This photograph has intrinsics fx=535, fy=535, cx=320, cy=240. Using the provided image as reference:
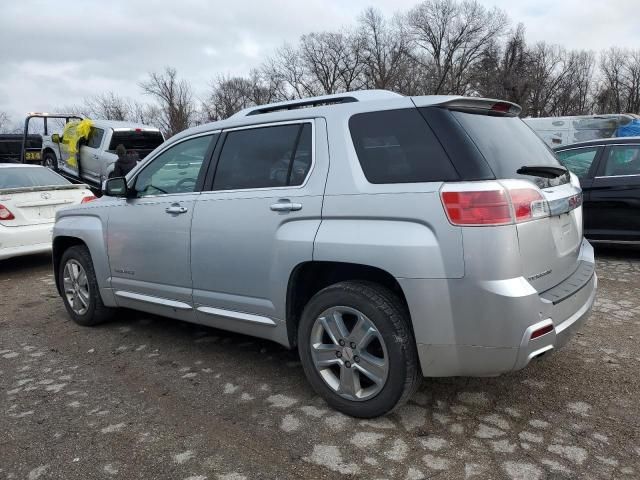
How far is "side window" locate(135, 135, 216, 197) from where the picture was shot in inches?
159

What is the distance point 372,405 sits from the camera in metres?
2.98

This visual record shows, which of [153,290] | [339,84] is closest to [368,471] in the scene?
[153,290]

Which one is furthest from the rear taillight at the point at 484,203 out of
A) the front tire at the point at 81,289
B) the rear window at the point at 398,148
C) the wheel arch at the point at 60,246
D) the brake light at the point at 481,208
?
the wheel arch at the point at 60,246

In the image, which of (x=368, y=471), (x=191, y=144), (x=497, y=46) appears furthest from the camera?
(x=497, y=46)

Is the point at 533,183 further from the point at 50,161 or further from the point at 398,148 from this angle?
the point at 50,161

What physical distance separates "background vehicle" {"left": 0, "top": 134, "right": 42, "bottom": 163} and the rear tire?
66 centimetres

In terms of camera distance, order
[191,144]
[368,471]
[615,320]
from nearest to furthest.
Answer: [368,471]
[191,144]
[615,320]

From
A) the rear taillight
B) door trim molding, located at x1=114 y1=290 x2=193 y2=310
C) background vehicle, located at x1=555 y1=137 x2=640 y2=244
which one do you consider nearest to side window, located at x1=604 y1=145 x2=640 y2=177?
background vehicle, located at x1=555 y1=137 x2=640 y2=244

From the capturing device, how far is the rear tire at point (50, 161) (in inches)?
631

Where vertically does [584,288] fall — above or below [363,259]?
below

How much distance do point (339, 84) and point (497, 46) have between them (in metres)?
16.1

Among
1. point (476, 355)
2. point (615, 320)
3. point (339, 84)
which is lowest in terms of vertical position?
point (615, 320)

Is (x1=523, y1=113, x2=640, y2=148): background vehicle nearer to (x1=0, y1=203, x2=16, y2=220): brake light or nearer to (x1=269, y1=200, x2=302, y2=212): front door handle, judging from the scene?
(x1=0, y1=203, x2=16, y2=220): brake light

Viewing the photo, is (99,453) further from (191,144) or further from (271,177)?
(191,144)
